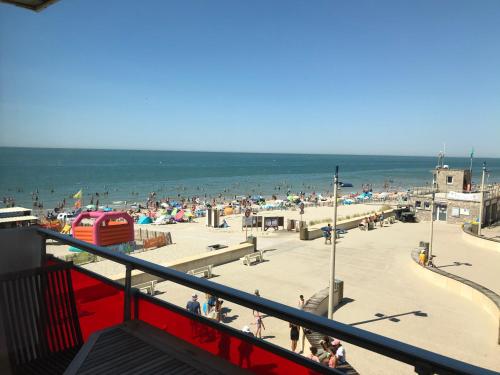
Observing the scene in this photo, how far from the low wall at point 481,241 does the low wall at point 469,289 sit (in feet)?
20.9

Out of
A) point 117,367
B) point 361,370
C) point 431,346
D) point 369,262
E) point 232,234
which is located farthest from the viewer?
point 232,234

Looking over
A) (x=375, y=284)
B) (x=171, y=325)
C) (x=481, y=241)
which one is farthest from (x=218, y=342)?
(x=481, y=241)

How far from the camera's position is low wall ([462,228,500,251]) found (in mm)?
18647

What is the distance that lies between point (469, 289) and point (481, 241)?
896 cm

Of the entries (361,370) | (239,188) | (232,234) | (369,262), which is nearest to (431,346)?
(361,370)

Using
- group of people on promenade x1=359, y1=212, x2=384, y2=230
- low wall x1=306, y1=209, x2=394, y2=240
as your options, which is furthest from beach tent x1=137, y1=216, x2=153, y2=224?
group of people on promenade x1=359, y1=212, x2=384, y2=230

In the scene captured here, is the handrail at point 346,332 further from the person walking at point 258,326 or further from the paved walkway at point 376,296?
the person walking at point 258,326

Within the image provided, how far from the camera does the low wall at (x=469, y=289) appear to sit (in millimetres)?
10754

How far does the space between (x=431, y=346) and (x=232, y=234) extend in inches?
604

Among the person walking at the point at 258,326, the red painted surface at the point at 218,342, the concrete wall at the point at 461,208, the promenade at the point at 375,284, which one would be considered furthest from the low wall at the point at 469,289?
the concrete wall at the point at 461,208

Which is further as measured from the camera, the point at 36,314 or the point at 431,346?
the point at 431,346

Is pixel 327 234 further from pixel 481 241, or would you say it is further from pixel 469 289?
pixel 469 289

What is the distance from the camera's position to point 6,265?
3264mm

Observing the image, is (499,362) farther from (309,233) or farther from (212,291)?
(309,233)
